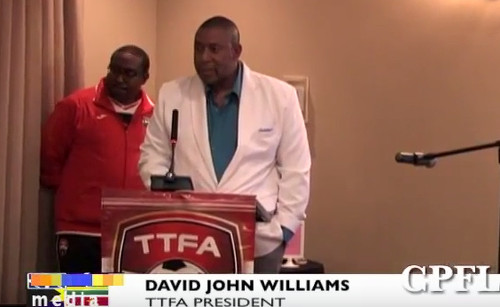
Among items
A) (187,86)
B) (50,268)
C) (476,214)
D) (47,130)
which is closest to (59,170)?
(47,130)

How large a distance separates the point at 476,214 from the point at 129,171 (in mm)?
1269

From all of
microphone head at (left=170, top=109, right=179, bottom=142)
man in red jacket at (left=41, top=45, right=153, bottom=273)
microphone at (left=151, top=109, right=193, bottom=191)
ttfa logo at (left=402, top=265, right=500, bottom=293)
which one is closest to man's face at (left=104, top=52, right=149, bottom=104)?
man in red jacket at (left=41, top=45, right=153, bottom=273)

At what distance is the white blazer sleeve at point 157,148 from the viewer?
1.88 meters

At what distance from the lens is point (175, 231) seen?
1.59 metres

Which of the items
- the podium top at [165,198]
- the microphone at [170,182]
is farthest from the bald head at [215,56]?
the podium top at [165,198]

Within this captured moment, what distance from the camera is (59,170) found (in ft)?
8.70

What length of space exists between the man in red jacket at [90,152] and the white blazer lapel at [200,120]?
2.36 ft

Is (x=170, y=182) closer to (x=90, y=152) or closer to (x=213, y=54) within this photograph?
(x=213, y=54)

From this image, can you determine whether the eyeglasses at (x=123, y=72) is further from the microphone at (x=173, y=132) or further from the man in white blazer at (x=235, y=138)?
the microphone at (x=173, y=132)

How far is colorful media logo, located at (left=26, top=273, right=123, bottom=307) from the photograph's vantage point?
126 centimetres

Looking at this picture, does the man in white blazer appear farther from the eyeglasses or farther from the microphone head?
the eyeglasses

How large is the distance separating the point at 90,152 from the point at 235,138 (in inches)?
33.6

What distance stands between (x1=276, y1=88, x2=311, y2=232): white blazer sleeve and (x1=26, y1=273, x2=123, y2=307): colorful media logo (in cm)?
69

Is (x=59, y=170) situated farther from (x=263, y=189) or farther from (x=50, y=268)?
(x=263, y=189)
